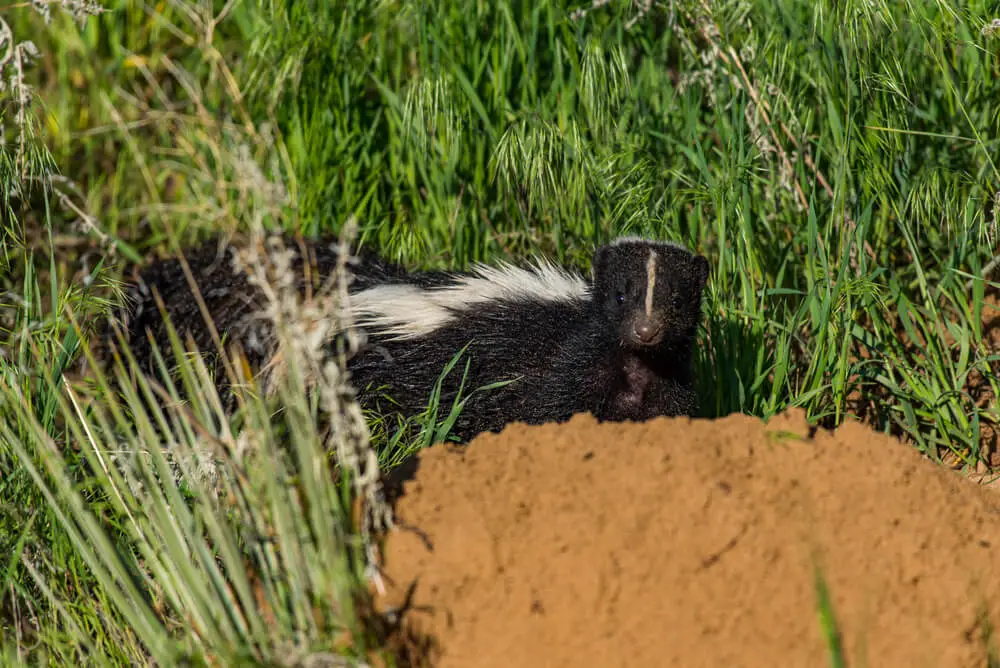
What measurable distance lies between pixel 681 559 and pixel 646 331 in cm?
169

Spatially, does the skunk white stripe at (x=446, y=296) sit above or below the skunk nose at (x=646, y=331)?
below

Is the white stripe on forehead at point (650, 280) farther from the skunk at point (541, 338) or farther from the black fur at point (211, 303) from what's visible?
the black fur at point (211, 303)

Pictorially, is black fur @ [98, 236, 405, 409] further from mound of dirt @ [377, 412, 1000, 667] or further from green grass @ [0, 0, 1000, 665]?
mound of dirt @ [377, 412, 1000, 667]

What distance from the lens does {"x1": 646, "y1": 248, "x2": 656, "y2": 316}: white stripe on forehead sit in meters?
4.24

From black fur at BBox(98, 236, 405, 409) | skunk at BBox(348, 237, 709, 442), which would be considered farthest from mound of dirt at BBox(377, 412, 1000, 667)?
black fur at BBox(98, 236, 405, 409)

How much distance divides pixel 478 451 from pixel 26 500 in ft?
5.20

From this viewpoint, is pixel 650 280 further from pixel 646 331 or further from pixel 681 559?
pixel 681 559

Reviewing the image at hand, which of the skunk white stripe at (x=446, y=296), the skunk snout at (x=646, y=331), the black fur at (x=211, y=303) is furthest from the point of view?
the black fur at (x=211, y=303)

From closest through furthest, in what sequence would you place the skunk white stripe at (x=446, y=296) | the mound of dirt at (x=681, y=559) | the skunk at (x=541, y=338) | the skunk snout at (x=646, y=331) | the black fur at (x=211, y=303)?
the mound of dirt at (x=681, y=559), the skunk snout at (x=646, y=331), the skunk at (x=541, y=338), the skunk white stripe at (x=446, y=296), the black fur at (x=211, y=303)

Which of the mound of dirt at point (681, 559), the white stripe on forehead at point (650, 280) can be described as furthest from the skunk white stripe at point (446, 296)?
the mound of dirt at point (681, 559)

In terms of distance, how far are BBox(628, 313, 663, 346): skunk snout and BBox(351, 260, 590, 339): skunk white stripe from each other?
0.61 metres

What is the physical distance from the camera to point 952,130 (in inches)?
203

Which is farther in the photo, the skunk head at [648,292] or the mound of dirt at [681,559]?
the skunk head at [648,292]

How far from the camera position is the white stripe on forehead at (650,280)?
4242 millimetres
